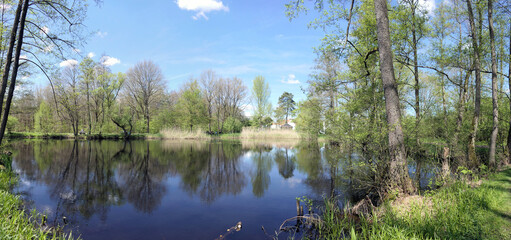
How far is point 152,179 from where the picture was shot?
10477 mm

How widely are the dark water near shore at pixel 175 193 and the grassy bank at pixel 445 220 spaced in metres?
1.67

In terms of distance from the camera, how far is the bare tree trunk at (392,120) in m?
5.11

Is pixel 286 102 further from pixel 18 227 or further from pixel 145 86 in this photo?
pixel 18 227

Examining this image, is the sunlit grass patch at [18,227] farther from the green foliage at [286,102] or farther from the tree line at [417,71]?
the green foliage at [286,102]

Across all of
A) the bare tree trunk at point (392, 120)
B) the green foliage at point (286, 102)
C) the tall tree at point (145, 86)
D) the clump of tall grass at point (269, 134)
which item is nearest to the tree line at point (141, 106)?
the tall tree at point (145, 86)

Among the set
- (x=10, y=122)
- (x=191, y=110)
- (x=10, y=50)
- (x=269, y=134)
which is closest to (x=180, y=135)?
(x=191, y=110)

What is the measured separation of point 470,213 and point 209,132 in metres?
39.1

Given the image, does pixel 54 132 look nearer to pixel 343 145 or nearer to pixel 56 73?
pixel 56 73

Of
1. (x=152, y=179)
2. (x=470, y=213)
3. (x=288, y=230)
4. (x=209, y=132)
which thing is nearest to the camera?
(x=470, y=213)

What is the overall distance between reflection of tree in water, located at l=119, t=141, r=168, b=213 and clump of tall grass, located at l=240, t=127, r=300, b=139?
64.5ft

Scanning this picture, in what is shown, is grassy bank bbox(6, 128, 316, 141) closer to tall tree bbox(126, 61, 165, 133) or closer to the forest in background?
tall tree bbox(126, 61, 165, 133)

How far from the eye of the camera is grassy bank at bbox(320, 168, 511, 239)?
334 cm

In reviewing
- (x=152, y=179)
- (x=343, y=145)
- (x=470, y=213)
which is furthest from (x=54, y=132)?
(x=470, y=213)

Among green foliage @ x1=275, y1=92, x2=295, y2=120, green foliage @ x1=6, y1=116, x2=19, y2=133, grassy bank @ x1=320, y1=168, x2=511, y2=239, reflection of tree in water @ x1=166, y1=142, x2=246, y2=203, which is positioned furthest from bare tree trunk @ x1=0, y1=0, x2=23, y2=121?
green foliage @ x1=275, y1=92, x2=295, y2=120
